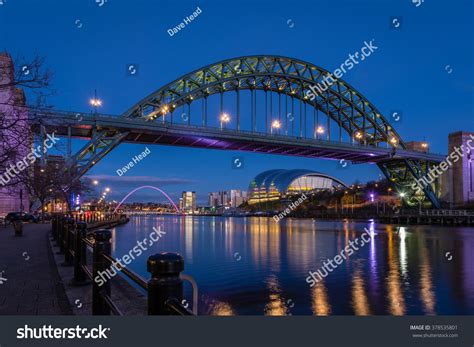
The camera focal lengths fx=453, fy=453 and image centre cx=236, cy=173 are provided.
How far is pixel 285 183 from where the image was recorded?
594 feet

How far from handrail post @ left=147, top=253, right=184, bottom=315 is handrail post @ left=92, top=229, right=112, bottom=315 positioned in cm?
289

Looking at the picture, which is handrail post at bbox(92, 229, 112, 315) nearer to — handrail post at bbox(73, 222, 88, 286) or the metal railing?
handrail post at bbox(73, 222, 88, 286)

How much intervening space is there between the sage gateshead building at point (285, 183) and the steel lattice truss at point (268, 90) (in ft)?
333

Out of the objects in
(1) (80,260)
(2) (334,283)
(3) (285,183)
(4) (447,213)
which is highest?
(3) (285,183)

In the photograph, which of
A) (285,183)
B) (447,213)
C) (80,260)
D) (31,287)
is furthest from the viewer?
(285,183)

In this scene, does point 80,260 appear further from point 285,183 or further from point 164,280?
point 285,183

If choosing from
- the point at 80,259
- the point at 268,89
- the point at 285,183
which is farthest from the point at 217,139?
the point at 285,183

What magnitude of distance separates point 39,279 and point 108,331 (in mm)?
4573

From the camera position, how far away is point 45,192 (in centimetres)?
4350

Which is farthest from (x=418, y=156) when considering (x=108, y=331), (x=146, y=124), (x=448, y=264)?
(x=108, y=331)

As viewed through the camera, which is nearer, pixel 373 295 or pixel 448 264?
pixel 373 295

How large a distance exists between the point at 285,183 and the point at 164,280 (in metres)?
179

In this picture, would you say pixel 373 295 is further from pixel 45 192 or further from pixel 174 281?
pixel 45 192
